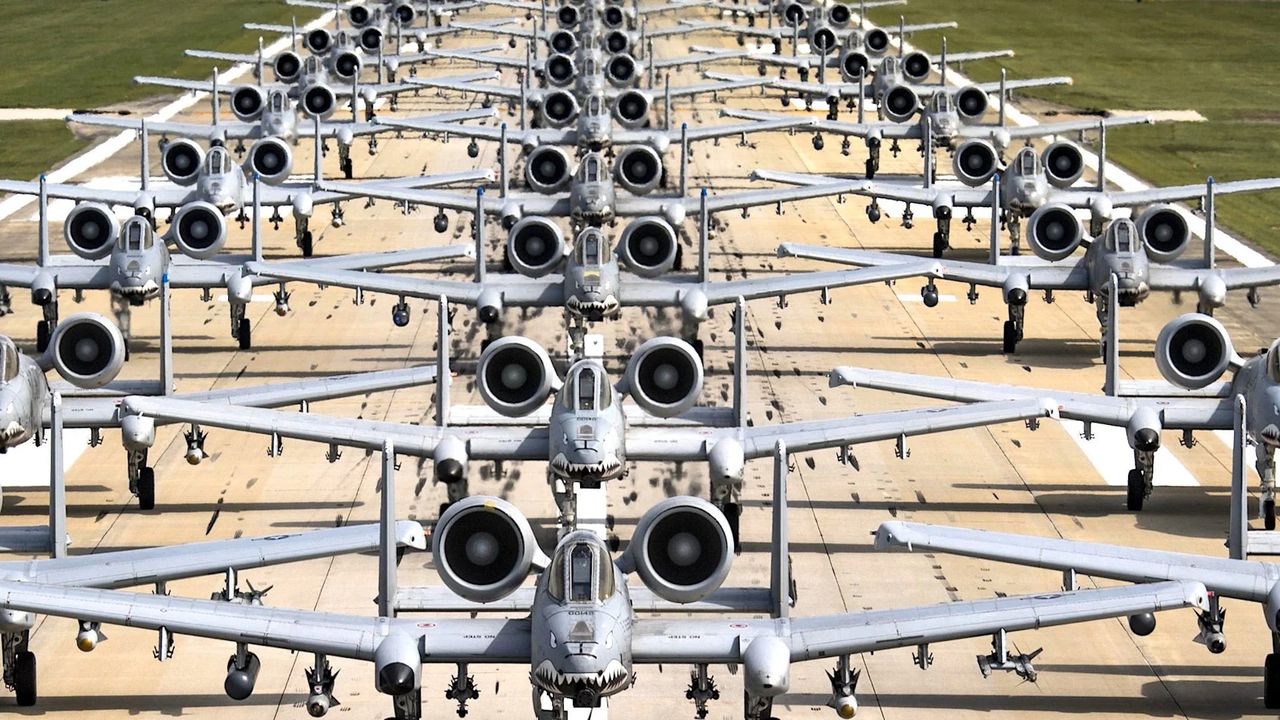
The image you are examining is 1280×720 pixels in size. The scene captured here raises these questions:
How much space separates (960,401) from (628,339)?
58.0ft

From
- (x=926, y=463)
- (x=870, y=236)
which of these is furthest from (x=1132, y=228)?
(x=870, y=236)

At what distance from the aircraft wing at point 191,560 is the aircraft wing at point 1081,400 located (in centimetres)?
1396

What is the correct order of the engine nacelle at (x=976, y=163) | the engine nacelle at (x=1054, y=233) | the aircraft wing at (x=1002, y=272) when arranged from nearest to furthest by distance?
the aircraft wing at (x=1002, y=272) < the engine nacelle at (x=1054, y=233) < the engine nacelle at (x=976, y=163)

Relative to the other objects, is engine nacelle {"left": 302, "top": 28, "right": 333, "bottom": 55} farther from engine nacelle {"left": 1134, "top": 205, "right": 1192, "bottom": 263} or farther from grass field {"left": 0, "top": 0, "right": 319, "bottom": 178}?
engine nacelle {"left": 1134, "top": 205, "right": 1192, "bottom": 263}

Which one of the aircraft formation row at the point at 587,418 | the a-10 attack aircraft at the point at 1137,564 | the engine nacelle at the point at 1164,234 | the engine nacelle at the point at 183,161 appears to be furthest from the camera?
the engine nacelle at the point at 183,161

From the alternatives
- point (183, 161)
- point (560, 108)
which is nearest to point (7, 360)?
point (183, 161)

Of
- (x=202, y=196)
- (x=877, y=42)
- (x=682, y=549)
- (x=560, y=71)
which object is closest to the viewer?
(x=682, y=549)

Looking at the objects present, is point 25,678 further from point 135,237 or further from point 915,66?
point 915,66

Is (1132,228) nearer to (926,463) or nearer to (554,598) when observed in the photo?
(926,463)

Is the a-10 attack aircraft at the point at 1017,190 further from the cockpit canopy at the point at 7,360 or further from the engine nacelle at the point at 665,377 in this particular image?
the cockpit canopy at the point at 7,360

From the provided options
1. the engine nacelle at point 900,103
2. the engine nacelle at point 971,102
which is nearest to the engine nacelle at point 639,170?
the engine nacelle at point 971,102

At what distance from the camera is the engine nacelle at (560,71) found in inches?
4094

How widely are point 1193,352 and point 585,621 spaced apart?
67.4 ft

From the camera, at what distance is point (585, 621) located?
30703 millimetres
